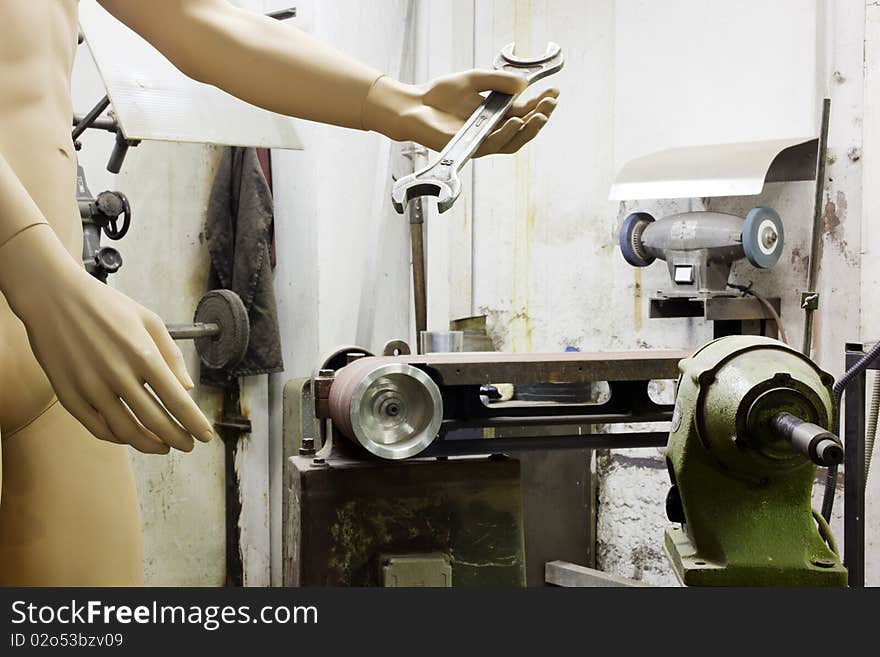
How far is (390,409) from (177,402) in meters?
0.78

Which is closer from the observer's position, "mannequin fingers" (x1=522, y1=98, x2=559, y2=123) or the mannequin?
the mannequin

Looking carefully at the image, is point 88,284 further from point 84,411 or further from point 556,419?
point 556,419

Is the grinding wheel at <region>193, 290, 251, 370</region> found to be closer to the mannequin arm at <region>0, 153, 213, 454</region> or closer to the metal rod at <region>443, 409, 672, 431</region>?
the metal rod at <region>443, 409, 672, 431</region>

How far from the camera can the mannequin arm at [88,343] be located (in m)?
0.69

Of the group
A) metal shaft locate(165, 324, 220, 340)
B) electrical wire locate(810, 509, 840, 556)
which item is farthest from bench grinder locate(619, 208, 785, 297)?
metal shaft locate(165, 324, 220, 340)

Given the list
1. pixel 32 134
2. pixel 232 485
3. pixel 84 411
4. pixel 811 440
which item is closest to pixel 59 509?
pixel 84 411

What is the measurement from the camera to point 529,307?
127 inches

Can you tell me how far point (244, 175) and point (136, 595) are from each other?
2337 mm

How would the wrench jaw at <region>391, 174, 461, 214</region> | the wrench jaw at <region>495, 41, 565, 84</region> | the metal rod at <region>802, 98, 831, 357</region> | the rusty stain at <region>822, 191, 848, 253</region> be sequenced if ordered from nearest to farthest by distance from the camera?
the wrench jaw at <region>391, 174, 461, 214</region> < the wrench jaw at <region>495, 41, 565, 84</region> < the metal rod at <region>802, 98, 831, 357</region> < the rusty stain at <region>822, 191, 848, 253</region>

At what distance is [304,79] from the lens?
1073mm

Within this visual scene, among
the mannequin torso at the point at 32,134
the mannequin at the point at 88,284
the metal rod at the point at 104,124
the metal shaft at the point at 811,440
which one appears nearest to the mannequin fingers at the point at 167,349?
the mannequin at the point at 88,284

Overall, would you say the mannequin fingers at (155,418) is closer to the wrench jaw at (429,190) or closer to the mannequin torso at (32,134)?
the mannequin torso at (32,134)

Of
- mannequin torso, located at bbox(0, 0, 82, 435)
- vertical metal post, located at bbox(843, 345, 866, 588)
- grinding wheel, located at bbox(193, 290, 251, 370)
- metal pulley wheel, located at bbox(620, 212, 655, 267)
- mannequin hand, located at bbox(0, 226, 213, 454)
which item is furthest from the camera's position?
grinding wheel, located at bbox(193, 290, 251, 370)

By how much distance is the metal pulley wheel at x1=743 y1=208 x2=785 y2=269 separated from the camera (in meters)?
2.38
